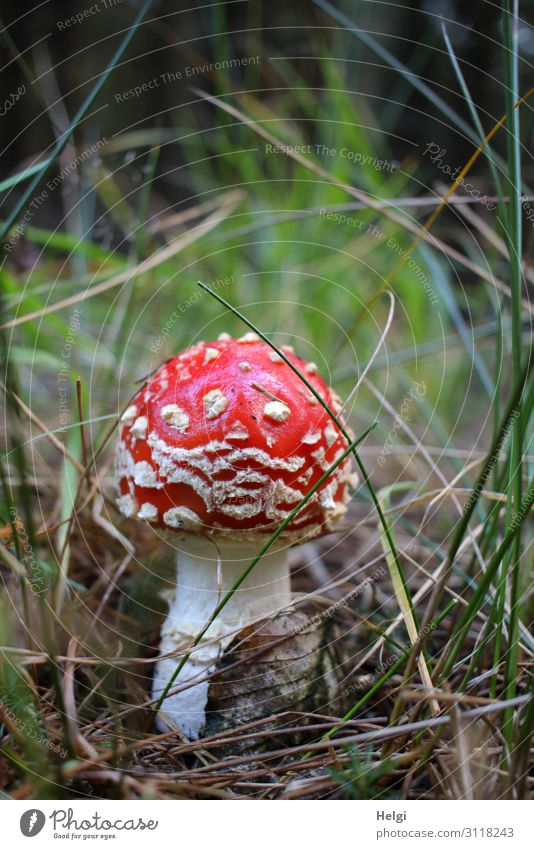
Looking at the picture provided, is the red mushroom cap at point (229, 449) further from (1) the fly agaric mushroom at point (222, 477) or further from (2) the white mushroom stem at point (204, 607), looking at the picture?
(2) the white mushroom stem at point (204, 607)

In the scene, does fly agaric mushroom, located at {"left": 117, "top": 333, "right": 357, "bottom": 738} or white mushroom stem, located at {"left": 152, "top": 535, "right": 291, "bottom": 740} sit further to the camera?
white mushroom stem, located at {"left": 152, "top": 535, "right": 291, "bottom": 740}

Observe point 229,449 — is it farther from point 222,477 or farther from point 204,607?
point 204,607

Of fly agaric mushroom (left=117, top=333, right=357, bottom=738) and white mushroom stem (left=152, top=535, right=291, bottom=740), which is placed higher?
fly agaric mushroom (left=117, top=333, right=357, bottom=738)

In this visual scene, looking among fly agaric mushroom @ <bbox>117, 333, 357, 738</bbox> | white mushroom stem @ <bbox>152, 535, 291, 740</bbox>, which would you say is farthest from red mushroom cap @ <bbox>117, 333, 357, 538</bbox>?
white mushroom stem @ <bbox>152, 535, 291, 740</bbox>

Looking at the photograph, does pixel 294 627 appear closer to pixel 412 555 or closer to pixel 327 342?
pixel 412 555

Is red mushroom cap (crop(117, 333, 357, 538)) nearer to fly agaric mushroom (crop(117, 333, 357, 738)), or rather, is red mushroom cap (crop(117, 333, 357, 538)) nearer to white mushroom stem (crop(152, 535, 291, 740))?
fly agaric mushroom (crop(117, 333, 357, 738))

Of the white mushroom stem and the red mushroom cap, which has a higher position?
the red mushroom cap
